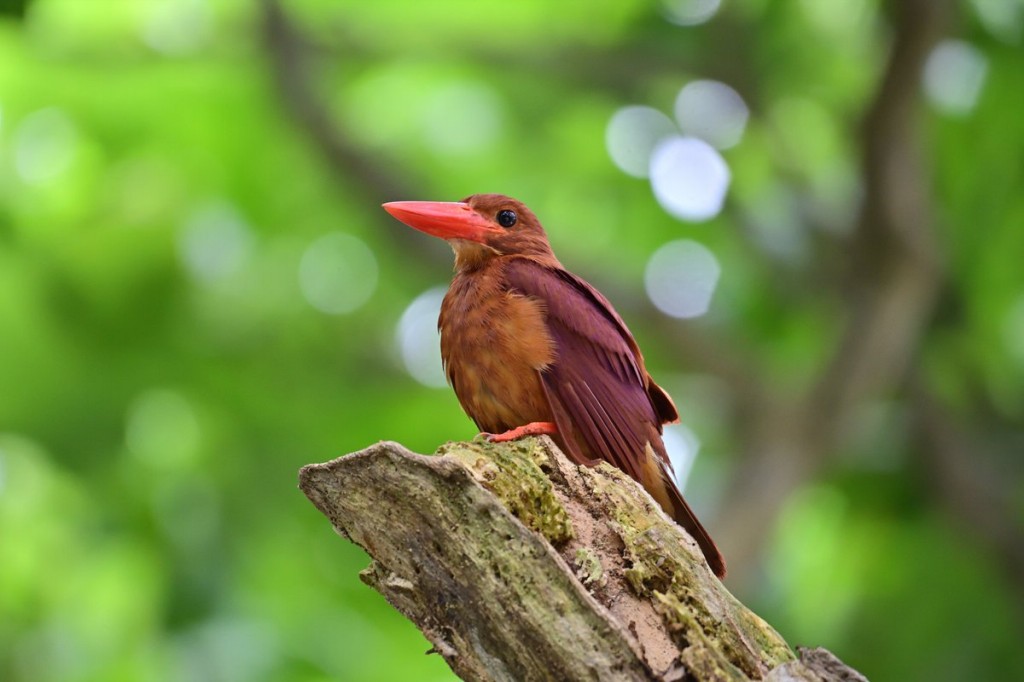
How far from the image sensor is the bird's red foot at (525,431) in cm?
339

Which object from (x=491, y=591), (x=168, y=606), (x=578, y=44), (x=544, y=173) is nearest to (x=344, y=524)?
(x=491, y=591)

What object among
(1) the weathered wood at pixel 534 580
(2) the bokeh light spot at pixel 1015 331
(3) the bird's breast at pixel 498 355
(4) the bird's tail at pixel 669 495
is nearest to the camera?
(1) the weathered wood at pixel 534 580

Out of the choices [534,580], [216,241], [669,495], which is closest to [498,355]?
[669,495]

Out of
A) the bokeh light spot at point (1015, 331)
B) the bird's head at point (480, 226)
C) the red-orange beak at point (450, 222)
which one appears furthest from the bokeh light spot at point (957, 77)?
the red-orange beak at point (450, 222)

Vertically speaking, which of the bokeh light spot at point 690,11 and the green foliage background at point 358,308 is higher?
the bokeh light spot at point 690,11

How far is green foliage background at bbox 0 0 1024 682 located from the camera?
27.5 ft

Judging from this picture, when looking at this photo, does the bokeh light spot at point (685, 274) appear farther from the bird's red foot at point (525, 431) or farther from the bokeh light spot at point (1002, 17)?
the bird's red foot at point (525, 431)

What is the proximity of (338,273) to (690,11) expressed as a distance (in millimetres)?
4002

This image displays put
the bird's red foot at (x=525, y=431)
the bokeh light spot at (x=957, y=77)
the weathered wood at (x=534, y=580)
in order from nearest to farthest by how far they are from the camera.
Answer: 1. the weathered wood at (x=534, y=580)
2. the bird's red foot at (x=525, y=431)
3. the bokeh light spot at (x=957, y=77)

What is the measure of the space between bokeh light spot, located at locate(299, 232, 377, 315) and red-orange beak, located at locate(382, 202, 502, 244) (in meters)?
6.06

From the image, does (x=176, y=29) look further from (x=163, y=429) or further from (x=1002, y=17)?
(x=1002, y=17)

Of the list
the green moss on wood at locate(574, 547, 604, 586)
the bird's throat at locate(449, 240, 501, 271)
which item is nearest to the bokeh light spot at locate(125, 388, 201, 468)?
the bird's throat at locate(449, 240, 501, 271)

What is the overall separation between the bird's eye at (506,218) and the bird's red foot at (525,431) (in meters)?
1.05

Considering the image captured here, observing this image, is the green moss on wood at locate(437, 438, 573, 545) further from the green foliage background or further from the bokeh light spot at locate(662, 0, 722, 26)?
the bokeh light spot at locate(662, 0, 722, 26)
